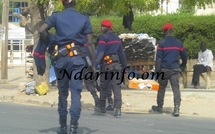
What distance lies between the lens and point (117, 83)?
11.2 meters

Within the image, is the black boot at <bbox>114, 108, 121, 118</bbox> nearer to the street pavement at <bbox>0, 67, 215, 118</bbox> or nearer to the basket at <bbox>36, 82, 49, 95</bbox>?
the street pavement at <bbox>0, 67, 215, 118</bbox>

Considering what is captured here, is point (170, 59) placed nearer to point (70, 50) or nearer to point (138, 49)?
point (70, 50)

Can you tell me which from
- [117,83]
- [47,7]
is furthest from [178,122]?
[47,7]

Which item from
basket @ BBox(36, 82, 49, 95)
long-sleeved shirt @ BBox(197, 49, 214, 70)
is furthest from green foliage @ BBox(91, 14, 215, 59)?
basket @ BBox(36, 82, 49, 95)

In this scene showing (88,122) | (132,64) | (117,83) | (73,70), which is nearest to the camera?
(73,70)

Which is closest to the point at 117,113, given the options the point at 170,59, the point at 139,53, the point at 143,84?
the point at 170,59

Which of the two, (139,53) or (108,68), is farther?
(139,53)

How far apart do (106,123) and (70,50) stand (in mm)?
2646

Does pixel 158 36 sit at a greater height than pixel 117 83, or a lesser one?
greater

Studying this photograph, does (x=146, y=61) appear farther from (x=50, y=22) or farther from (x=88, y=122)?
(x=50, y=22)

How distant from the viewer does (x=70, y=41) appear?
7.85 meters

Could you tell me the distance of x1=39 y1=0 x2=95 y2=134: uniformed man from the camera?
779cm

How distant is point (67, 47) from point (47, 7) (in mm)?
8937

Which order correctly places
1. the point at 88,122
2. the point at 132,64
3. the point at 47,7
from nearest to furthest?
the point at 88,122 → the point at 47,7 → the point at 132,64
